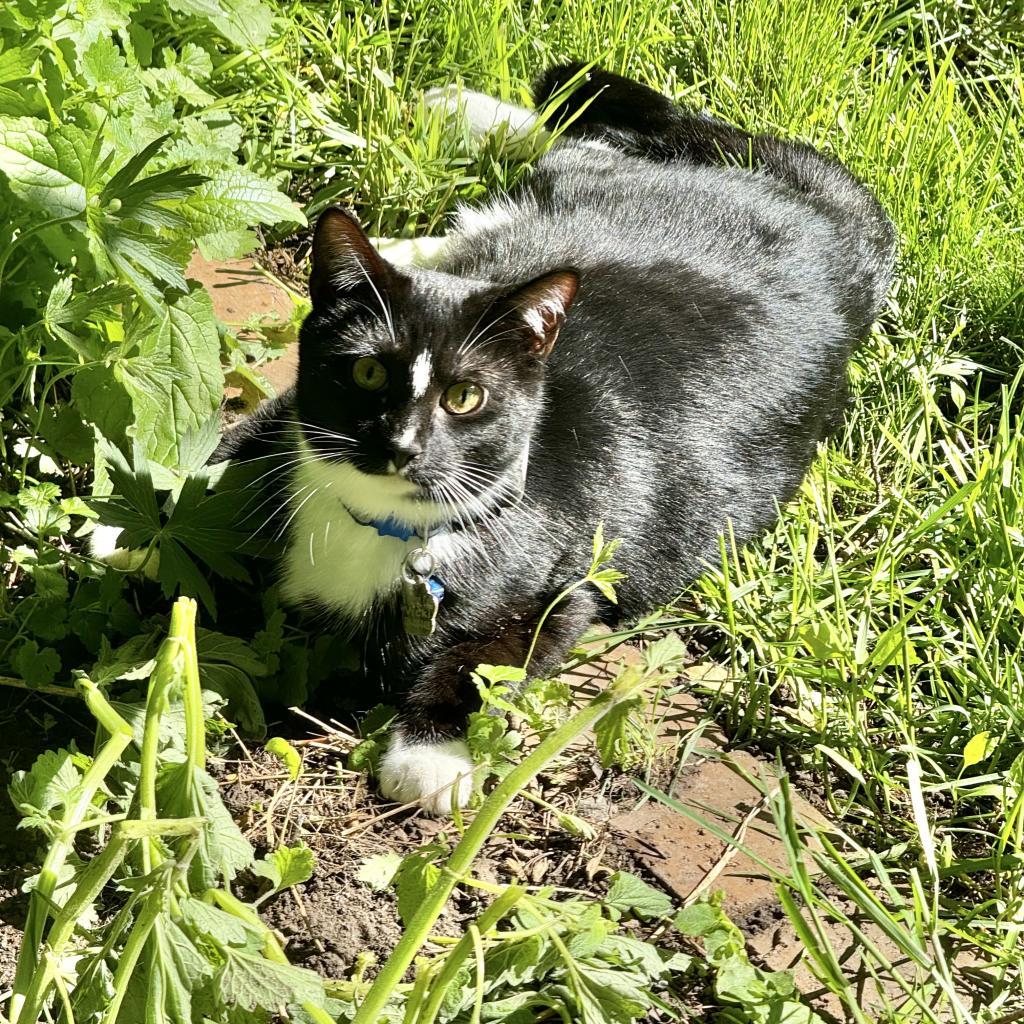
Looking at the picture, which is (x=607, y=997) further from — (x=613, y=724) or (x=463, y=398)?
(x=463, y=398)

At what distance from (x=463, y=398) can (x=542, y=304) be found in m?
0.23

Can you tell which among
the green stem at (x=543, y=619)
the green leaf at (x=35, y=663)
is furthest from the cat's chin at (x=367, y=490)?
the green leaf at (x=35, y=663)

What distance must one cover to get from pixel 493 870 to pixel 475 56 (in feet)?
8.15

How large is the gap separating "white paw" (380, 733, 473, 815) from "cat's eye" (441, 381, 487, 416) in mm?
623

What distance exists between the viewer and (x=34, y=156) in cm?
196

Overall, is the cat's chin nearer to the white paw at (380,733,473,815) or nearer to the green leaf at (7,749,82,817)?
the white paw at (380,733,473,815)

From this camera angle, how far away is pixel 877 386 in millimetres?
3340

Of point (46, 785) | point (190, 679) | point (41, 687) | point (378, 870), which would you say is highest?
point (190, 679)

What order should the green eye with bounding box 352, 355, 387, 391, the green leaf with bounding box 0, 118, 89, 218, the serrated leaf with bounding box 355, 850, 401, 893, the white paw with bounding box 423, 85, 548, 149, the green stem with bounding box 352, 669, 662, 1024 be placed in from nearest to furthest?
the green stem with bounding box 352, 669, 662, 1024, the green leaf with bounding box 0, 118, 89, 218, the serrated leaf with bounding box 355, 850, 401, 893, the green eye with bounding box 352, 355, 387, 391, the white paw with bounding box 423, 85, 548, 149

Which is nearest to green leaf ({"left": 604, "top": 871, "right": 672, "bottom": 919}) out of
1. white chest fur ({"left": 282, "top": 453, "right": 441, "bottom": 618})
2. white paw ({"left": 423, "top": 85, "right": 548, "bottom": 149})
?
white chest fur ({"left": 282, "top": 453, "right": 441, "bottom": 618})

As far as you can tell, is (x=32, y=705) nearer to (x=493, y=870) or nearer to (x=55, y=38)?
(x=493, y=870)

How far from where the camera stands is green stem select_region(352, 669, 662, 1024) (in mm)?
1360

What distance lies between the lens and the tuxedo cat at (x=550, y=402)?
234cm

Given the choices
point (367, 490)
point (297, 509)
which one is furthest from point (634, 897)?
point (297, 509)
